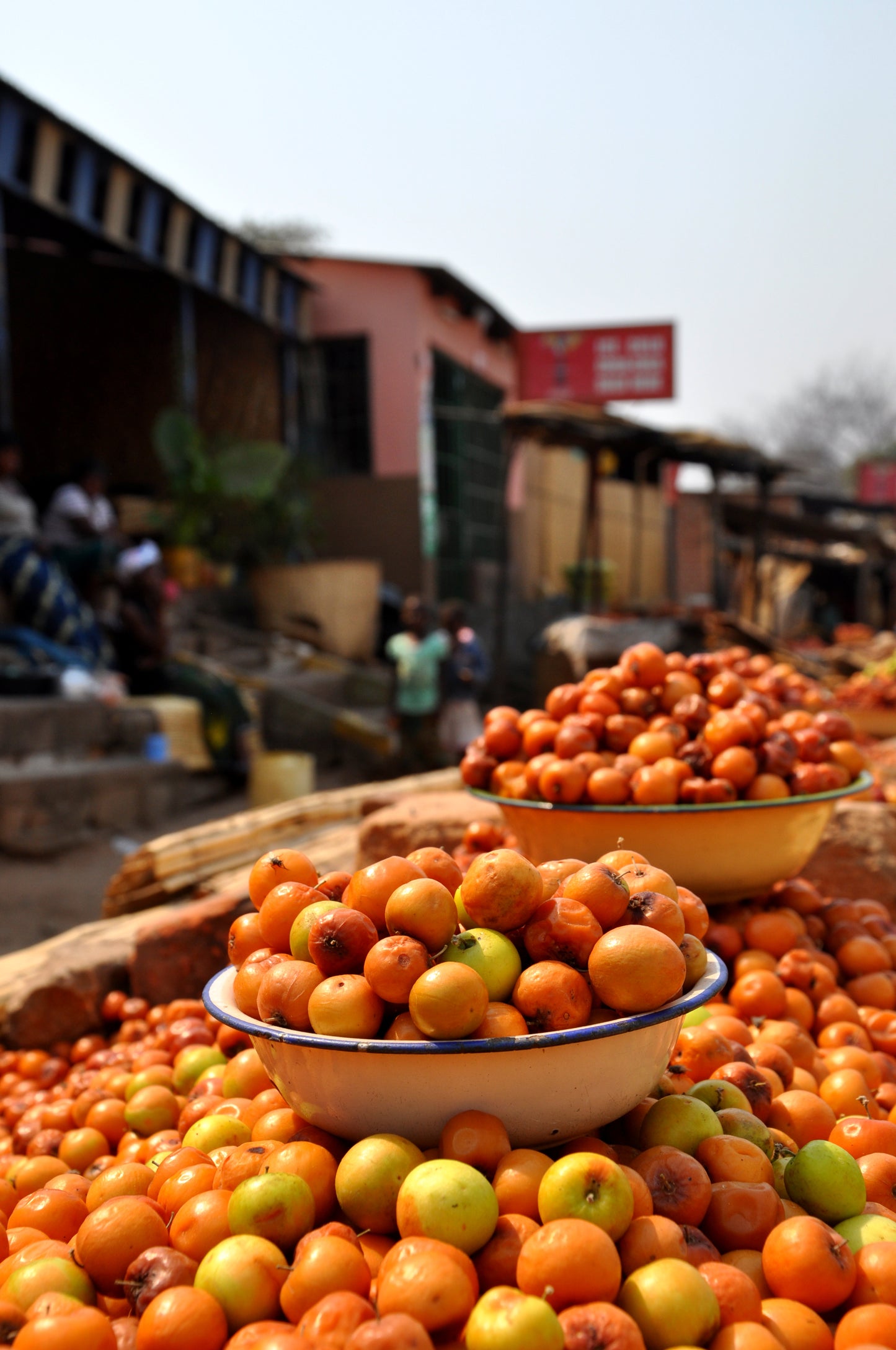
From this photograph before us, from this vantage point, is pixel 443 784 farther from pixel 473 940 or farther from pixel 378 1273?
pixel 378 1273

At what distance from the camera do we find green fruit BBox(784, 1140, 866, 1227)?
65.8 inches

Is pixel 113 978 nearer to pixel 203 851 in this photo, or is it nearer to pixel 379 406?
pixel 203 851

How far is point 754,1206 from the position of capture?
5.30 feet

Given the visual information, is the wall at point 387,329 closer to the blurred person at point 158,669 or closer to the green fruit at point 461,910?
the blurred person at point 158,669

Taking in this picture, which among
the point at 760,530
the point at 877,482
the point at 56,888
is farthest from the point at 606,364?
the point at 877,482

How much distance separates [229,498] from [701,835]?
10.4m

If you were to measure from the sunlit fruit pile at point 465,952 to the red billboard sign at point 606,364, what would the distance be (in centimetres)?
1631

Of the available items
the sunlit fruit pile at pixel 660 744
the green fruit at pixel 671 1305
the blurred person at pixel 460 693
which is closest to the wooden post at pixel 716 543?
the blurred person at pixel 460 693

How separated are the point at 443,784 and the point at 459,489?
39.0ft

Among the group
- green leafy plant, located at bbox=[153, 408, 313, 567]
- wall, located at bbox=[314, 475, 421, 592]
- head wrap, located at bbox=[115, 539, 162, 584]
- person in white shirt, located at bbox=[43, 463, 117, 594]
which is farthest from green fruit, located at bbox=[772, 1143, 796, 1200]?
wall, located at bbox=[314, 475, 421, 592]

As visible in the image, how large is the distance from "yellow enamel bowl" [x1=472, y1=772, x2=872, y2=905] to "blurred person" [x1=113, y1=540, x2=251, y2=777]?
245 inches

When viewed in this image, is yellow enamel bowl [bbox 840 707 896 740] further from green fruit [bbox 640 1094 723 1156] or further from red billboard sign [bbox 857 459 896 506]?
red billboard sign [bbox 857 459 896 506]

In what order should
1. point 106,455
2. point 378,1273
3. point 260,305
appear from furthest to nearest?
point 106,455, point 260,305, point 378,1273

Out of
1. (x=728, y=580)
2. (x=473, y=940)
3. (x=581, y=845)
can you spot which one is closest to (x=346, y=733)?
(x=581, y=845)
